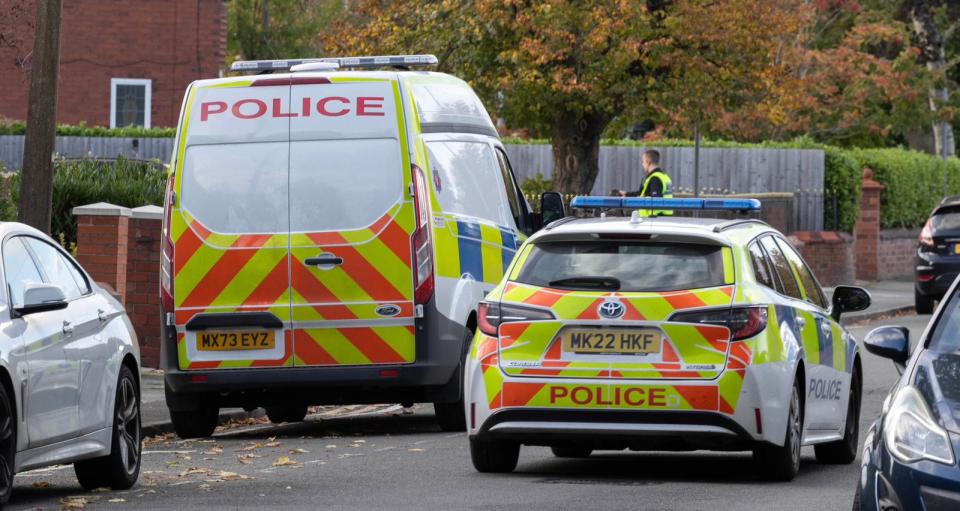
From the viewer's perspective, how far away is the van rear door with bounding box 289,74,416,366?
13.1 m

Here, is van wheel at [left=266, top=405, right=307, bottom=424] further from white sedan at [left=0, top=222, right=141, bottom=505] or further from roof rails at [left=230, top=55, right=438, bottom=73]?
white sedan at [left=0, top=222, right=141, bottom=505]

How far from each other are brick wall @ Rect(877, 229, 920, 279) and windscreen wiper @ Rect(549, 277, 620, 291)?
2894cm

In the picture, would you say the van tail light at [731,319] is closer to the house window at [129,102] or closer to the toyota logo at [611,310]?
the toyota logo at [611,310]

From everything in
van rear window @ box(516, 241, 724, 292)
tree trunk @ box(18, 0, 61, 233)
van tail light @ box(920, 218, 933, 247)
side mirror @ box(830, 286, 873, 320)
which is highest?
tree trunk @ box(18, 0, 61, 233)

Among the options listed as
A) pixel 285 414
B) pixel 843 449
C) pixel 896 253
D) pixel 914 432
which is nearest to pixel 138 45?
pixel 896 253

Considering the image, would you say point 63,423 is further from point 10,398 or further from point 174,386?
point 174,386

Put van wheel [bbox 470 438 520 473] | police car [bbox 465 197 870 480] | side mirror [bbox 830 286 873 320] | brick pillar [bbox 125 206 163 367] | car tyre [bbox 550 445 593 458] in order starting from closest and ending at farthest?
1. police car [bbox 465 197 870 480]
2. van wheel [bbox 470 438 520 473]
3. car tyre [bbox 550 445 593 458]
4. side mirror [bbox 830 286 873 320]
5. brick pillar [bbox 125 206 163 367]

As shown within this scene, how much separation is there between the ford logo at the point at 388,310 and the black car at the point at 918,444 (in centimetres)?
608

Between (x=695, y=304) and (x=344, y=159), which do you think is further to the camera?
(x=344, y=159)

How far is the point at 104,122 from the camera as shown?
40.8m

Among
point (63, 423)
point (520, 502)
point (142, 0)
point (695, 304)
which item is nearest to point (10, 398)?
point (63, 423)

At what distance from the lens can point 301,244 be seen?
43.1ft

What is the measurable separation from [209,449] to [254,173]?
1852mm

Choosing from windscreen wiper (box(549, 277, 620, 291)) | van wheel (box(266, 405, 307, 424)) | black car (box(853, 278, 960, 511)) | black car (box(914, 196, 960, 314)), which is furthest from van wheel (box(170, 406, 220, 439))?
black car (box(914, 196, 960, 314))
